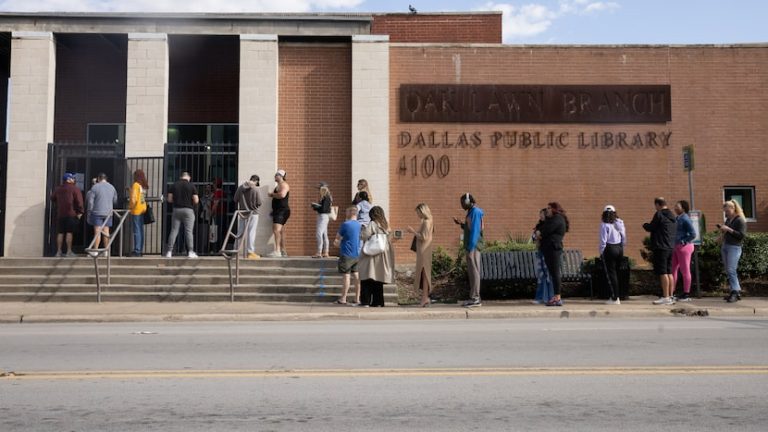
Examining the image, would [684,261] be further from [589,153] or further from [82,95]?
[82,95]

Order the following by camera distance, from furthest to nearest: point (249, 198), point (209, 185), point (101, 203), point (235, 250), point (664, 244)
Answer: point (209, 185) → point (249, 198) → point (101, 203) → point (235, 250) → point (664, 244)

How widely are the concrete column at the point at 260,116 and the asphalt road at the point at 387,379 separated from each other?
7317 millimetres

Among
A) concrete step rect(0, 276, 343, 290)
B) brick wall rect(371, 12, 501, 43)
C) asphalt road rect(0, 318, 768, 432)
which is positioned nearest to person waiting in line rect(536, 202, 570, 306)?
asphalt road rect(0, 318, 768, 432)

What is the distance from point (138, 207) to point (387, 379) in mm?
10020

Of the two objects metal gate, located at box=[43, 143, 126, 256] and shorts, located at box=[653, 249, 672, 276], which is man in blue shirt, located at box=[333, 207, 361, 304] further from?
metal gate, located at box=[43, 143, 126, 256]

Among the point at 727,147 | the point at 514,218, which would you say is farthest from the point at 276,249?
the point at 727,147

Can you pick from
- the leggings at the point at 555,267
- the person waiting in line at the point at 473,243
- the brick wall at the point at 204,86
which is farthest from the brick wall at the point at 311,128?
the leggings at the point at 555,267

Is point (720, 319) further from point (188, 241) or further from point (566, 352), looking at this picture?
point (188, 241)

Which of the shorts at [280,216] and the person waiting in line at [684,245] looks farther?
the shorts at [280,216]

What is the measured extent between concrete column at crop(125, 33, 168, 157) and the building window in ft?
45.1

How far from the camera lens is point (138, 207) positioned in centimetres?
1457

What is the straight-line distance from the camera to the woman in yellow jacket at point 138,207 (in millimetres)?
14547

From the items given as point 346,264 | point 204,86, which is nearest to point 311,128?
point 204,86

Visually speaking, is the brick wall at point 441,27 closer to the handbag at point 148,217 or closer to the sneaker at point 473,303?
the handbag at point 148,217
